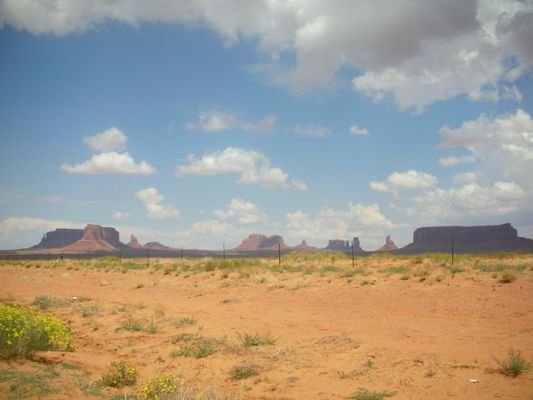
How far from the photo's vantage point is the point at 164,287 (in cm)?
2691

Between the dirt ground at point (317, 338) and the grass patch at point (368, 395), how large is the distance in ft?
0.50

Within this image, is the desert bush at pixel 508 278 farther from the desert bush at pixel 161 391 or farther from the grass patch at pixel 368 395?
the desert bush at pixel 161 391

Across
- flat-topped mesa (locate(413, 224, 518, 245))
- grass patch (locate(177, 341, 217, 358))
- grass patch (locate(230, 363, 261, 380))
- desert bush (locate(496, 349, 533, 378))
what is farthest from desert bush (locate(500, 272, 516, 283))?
flat-topped mesa (locate(413, 224, 518, 245))

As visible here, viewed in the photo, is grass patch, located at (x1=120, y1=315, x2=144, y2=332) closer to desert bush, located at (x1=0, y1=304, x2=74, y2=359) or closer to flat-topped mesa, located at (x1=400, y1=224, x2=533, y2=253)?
desert bush, located at (x1=0, y1=304, x2=74, y2=359)

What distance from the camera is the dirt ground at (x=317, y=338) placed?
25.7 ft

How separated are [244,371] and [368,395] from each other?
2735 millimetres

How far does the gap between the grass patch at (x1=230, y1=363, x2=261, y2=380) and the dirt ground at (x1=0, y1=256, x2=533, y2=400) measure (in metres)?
0.10

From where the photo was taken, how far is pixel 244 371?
8.80m

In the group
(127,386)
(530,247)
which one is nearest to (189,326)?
(127,386)

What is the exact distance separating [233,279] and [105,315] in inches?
519

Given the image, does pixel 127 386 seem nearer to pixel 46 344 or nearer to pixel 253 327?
pixel 46 344

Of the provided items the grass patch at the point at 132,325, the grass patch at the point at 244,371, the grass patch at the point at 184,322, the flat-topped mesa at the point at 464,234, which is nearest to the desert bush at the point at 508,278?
the grass patch at the point at 184,322

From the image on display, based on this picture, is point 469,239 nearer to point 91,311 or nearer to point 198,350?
point 91,311

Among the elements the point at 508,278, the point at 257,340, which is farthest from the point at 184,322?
the point at 508,278
